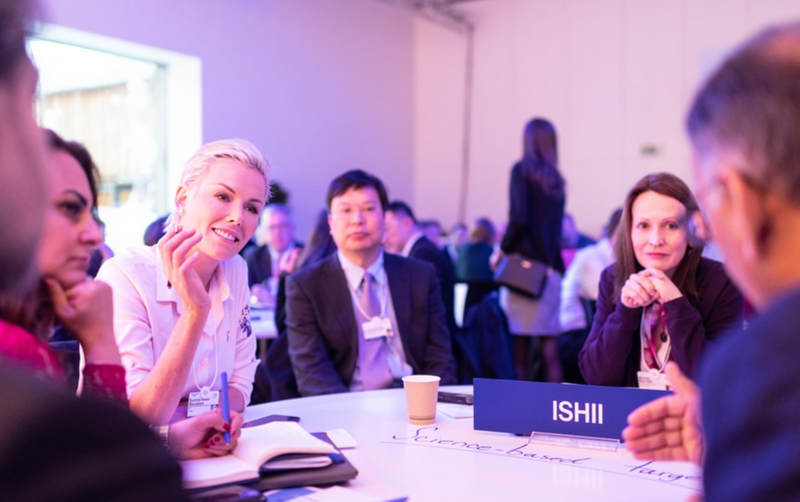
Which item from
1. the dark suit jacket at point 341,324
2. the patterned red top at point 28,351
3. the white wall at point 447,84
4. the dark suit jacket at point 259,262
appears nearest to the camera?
the patterned red top at point 28,351

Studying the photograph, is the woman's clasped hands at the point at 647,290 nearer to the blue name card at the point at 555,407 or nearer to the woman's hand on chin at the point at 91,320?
the blue name card at the point at 555,407

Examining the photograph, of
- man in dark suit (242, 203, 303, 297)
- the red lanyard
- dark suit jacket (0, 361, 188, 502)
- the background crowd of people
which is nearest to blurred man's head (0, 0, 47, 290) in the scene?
the background crowd of people

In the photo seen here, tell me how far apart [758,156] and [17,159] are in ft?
2.17

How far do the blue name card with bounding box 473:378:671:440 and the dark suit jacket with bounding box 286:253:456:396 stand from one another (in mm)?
1027

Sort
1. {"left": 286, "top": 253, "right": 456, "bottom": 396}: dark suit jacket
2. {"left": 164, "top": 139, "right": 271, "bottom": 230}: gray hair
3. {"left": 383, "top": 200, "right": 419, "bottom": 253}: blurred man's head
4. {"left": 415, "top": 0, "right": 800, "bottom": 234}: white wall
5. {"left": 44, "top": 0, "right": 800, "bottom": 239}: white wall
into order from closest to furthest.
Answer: {"left": 164, "top": 139, "right": 271, "bottom": 230}: gray hair < {"left": 286, "top": 253, "right": 456, "bottom": 396}: dark suit jacket < {"left": 383, "top": 200, "right": 419, "bottom": 253}: blurred man's head < {"left": 44, "top": 0, "right": 800, "bottom": 239}: white wall < {"left": 415, "top": 0, "right": 800, "bottom": 234}: white wall

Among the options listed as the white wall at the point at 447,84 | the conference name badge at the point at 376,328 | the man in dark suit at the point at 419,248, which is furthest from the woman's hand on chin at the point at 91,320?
the white wall at the point at 447,84

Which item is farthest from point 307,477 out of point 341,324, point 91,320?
point 341,324

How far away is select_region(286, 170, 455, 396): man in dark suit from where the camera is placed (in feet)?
8.98

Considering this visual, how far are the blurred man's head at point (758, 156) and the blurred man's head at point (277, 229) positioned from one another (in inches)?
192

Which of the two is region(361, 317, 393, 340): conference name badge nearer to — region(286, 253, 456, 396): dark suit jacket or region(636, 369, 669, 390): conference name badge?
region(286, 253, 456, 396): dark suit jacket

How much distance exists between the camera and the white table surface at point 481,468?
127 centimetres

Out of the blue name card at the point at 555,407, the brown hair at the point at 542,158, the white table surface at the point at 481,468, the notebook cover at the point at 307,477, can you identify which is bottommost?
the white table surface at the point at 481,468

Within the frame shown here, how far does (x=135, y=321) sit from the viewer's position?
182 centimetres

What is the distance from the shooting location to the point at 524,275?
4.73m
